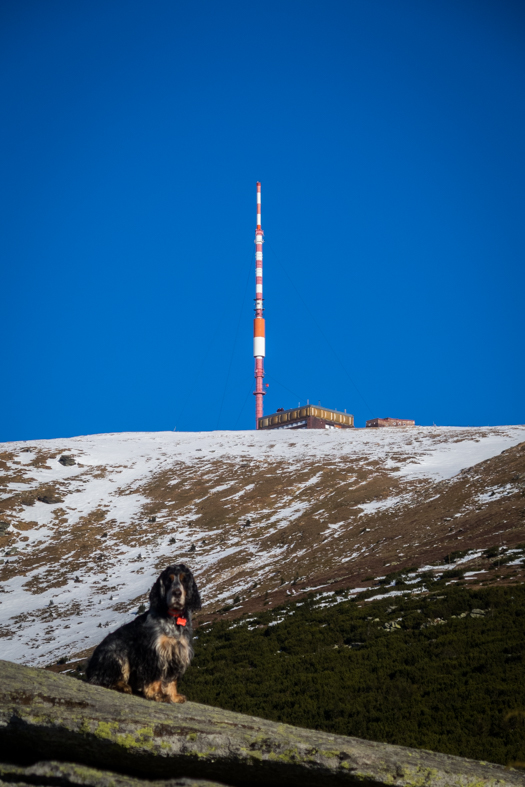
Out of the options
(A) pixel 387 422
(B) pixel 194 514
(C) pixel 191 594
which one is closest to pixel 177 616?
(C) pixel 191 594

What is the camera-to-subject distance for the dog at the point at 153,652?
7.56 m

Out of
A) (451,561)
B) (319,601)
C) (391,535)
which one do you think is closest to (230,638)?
(319,601)

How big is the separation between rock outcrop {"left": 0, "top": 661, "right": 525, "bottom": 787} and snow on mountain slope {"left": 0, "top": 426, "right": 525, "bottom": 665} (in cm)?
3297

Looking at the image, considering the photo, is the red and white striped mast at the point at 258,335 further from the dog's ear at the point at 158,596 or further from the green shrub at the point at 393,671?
the dog's ear at the point at 158,596

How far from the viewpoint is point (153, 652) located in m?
7.55

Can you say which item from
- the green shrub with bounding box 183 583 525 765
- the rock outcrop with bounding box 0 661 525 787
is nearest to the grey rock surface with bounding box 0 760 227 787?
the rock outcrop with bounding box 0 661 525 787

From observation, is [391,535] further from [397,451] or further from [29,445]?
[29,445]

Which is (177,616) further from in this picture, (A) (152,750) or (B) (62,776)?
(B) (62,776)

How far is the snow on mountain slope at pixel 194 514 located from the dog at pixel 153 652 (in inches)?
1242

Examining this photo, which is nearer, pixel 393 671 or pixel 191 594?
pixel 191 594

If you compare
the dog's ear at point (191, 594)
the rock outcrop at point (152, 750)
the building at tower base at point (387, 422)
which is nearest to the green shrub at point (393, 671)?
the rock outcrop at point (152, 750)

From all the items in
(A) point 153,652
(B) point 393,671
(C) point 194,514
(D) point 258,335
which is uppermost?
(D) point 258,335

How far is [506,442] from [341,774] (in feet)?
270

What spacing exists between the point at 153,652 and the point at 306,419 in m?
125
